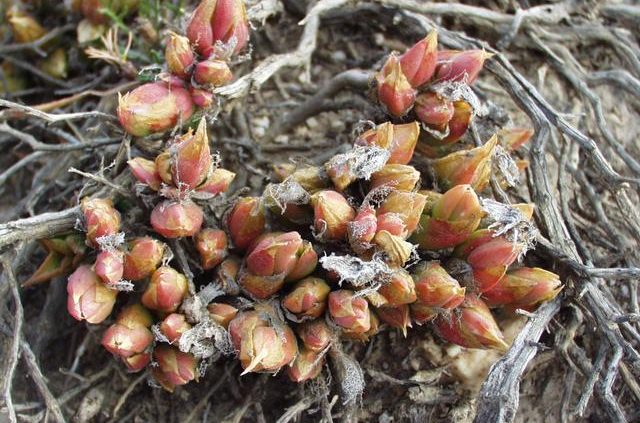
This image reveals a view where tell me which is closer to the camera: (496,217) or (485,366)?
(496,217)

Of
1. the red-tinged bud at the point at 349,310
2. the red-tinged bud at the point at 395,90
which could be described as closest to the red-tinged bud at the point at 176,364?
the red-tinged bud at the point at 349,310

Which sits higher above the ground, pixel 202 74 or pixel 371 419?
pixel 202 74

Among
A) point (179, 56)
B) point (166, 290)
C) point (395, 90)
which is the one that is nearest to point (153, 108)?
point (179, 56)

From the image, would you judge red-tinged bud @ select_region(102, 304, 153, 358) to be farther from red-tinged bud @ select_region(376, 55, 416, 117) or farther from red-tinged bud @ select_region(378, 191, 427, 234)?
red-tinged bud @ select_region(376, 55, 416, 117)

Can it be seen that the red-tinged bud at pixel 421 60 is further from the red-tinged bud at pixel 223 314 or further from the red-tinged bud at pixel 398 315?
the red-tinged bud at pixel 223 314

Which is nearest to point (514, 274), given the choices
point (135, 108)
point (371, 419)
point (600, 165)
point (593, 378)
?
point (593, 378)

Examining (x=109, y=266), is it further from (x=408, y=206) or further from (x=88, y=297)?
(x=408, y=206)

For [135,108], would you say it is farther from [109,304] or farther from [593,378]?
[593,378]
